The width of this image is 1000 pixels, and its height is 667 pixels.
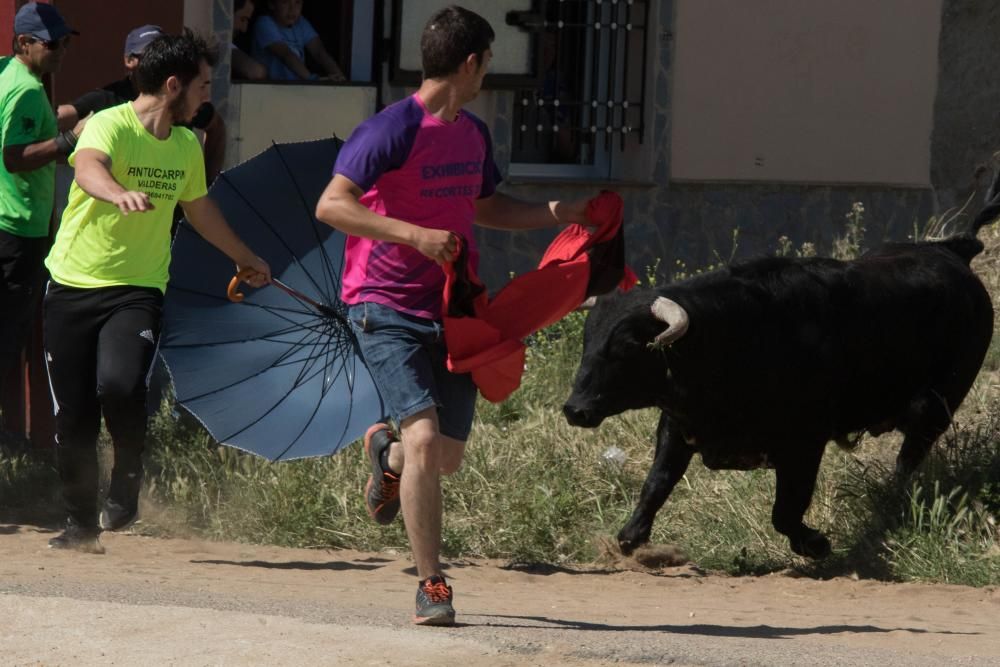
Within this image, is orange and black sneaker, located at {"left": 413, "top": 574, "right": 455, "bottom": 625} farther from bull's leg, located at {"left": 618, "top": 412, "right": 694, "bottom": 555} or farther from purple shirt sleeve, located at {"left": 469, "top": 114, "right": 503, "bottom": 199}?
bull's leg, located at {"left": 618, "top": 412, "right": 694, "bottom": 555}

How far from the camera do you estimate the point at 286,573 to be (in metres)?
7.50

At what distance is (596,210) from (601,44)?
6853 millimetres

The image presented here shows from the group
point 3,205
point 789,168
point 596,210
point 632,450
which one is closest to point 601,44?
point 789,168

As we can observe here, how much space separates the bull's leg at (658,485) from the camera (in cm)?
793

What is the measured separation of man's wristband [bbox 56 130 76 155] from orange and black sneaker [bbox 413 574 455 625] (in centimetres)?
297

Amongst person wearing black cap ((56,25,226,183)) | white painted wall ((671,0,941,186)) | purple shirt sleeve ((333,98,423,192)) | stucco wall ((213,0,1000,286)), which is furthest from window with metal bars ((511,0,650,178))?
purple shirt sleeve ((333,98,423,192))

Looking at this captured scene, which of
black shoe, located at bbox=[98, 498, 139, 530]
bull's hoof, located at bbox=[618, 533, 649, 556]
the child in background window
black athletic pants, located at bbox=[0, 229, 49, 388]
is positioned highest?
the child in background window

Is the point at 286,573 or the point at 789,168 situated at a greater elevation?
the point at 789,168

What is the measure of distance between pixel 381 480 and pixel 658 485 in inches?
66.3

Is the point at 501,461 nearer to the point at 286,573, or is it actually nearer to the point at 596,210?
the point at 286,573

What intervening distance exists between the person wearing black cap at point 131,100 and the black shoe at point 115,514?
1742 mm

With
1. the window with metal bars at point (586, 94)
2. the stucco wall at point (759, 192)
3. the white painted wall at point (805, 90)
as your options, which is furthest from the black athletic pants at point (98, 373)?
the white painted wall at point (805, 90)

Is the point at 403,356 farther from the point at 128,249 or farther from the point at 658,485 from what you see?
the point at 658,485

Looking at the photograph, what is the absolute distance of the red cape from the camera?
5.98 m
